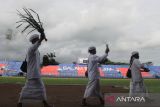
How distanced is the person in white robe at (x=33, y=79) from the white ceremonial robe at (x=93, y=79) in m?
2.19

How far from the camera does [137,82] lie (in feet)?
44.5

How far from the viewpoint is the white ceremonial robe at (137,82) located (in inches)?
530

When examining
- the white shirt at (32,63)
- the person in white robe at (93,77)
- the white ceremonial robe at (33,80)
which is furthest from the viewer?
the person in white robe at (93,77)

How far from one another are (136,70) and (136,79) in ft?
0.93

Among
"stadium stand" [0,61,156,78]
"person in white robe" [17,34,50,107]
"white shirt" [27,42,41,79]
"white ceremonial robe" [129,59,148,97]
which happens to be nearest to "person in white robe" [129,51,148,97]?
"white ceremonial robe" [129,59,148,97]

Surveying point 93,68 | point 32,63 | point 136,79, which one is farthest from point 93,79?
point 32,63

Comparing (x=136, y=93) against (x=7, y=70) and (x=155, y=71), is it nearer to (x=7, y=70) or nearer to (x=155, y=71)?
(x=7, y=70)

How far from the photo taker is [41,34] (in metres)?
10.4

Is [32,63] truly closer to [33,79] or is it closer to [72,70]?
[33,79]

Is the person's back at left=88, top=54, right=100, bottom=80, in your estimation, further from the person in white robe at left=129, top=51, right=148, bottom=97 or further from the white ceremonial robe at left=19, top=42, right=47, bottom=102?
the white ceremonial robe at left=19, top=42, right=47, bottom=102

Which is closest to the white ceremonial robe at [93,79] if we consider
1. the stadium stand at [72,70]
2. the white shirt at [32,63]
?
the white shirt at [32,63]

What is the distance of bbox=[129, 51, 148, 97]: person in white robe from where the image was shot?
13.5 metres

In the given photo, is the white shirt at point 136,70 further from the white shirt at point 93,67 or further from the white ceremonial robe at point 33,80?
the white ceremonial robe at point 33,80

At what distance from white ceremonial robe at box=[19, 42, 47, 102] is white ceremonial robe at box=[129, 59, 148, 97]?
3565 mm
